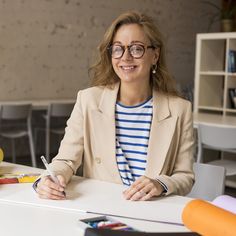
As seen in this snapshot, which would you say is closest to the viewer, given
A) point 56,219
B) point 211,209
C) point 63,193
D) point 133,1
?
point 211,209

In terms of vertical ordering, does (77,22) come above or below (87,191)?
above

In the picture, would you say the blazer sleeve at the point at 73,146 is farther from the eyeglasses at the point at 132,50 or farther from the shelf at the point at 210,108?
the shelf at the point at 210,108

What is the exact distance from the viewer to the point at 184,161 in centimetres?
200

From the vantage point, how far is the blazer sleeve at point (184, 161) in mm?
1884

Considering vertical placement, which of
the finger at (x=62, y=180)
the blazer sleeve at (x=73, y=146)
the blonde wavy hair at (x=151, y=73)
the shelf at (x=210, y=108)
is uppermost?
the blonde wavy hair at (x=151, y=73)

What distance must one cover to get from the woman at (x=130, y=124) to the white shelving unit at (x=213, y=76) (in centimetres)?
320

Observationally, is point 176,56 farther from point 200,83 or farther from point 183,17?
point 200,83

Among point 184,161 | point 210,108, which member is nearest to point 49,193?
point 184,161

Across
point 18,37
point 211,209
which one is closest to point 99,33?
point 18,37

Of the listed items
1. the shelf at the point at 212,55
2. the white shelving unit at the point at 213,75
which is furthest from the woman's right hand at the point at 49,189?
the shelf at the point at 212,55

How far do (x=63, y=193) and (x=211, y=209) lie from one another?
0.71 meters

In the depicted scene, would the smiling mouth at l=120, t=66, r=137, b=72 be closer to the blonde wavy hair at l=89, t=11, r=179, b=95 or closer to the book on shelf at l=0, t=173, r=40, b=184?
the blonde wavy hair at l=89, t=11, r=179, b=95

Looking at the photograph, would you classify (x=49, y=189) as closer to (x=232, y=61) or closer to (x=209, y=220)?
(x=209, y=220)

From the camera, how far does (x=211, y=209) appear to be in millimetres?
1101
